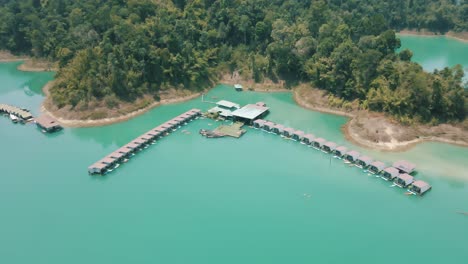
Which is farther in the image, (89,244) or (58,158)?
(58,158)

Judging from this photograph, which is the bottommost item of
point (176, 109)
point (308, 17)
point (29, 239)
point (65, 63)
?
point (29, 239)

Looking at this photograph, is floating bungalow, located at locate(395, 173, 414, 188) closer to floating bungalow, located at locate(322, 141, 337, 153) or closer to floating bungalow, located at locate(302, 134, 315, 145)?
floating bungalow, located at locate(322, 141, 337, 153)

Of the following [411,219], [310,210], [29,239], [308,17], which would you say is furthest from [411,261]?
[308,17]

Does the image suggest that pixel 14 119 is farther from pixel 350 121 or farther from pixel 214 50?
pixel 350 121

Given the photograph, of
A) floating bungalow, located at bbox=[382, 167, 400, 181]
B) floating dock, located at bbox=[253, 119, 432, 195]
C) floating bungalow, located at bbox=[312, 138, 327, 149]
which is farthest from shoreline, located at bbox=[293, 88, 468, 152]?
floating bungalow, located at bbox=[382, 167, 400, 181]

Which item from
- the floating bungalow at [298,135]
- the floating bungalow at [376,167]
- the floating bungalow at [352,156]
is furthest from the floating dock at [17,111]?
Result: the floating bungalow at [376,167]

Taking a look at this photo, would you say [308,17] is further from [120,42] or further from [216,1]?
[120,42]

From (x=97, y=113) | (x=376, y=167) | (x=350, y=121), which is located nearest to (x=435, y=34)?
(x=350, y=121)
